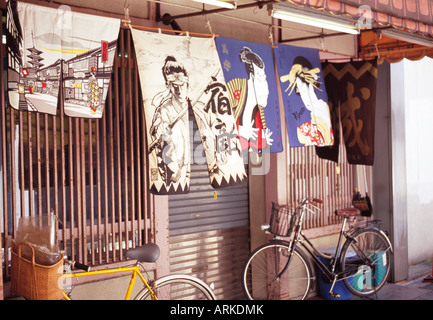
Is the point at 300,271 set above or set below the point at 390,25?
below

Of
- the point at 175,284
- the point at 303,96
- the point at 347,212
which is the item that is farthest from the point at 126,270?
the point at 347,212

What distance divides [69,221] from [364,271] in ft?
16.3

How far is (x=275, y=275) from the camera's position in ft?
27.1

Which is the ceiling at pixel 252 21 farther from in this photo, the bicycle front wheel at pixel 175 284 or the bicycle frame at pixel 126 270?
the bicycle front wheel at pixel 175 284

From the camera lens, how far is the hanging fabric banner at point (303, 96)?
7387 mm

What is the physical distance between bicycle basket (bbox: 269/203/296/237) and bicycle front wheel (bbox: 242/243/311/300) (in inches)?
7.9

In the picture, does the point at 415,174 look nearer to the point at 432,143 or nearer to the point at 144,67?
the point at 432,143

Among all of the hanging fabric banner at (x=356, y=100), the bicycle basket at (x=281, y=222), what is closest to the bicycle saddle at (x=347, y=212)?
the hanging fabric banner at (x=356, y=100)

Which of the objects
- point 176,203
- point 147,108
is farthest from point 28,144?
point 176,203

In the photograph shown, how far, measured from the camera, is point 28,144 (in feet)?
19.2

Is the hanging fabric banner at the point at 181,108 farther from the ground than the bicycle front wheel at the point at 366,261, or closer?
farther from the ground

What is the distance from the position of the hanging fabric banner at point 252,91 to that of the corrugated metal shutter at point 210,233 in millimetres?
1252

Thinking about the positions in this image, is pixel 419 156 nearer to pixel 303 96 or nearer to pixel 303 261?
pixel 303 261

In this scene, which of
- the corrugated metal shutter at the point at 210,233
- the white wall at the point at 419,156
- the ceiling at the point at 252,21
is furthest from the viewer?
the white wall at the point at 419,156
